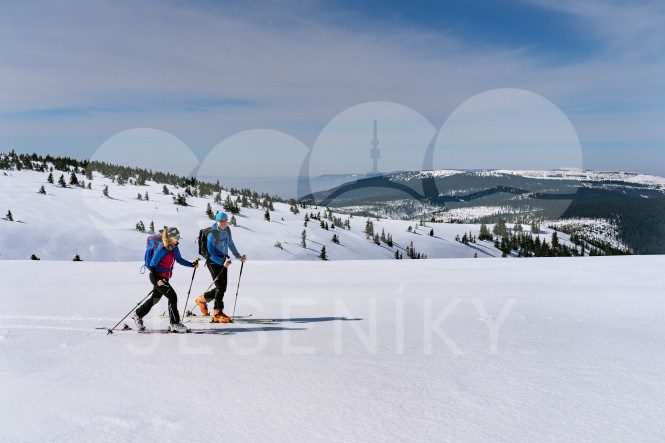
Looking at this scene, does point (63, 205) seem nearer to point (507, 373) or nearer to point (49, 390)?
point (49, 390)

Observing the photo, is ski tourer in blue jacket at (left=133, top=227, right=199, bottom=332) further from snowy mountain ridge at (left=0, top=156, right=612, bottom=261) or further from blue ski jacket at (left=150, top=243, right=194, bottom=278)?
snowy mountain ridge at (left=0, top=156, right=612, bottom=261)

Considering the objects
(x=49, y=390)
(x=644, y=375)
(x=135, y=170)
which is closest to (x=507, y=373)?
(x=644, y=375)

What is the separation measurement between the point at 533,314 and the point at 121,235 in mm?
32829

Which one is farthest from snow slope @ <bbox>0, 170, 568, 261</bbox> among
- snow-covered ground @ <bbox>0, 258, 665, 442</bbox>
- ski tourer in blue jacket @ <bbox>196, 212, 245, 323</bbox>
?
ski tourer in blue jacket @ <bbox>196, 212, 245, 323</bbox>

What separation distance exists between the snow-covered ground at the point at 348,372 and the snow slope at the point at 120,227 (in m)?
22.9

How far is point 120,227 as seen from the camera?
35500 mm

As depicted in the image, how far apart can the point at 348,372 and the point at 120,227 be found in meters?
35.3

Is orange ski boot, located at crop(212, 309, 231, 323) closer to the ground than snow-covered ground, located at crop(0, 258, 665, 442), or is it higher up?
closer to the ground

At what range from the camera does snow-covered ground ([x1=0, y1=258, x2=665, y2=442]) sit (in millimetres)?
3623

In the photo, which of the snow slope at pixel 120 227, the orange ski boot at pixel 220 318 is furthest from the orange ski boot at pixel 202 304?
the snow slope at pixel 120 227

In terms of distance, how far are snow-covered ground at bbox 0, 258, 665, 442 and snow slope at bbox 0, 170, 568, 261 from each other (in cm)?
2288

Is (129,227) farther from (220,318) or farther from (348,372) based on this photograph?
(348,372)

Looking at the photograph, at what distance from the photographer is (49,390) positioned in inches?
174

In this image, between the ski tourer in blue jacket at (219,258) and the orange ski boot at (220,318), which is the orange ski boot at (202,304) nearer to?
the ski tourer in blue jacket at (219,258)
